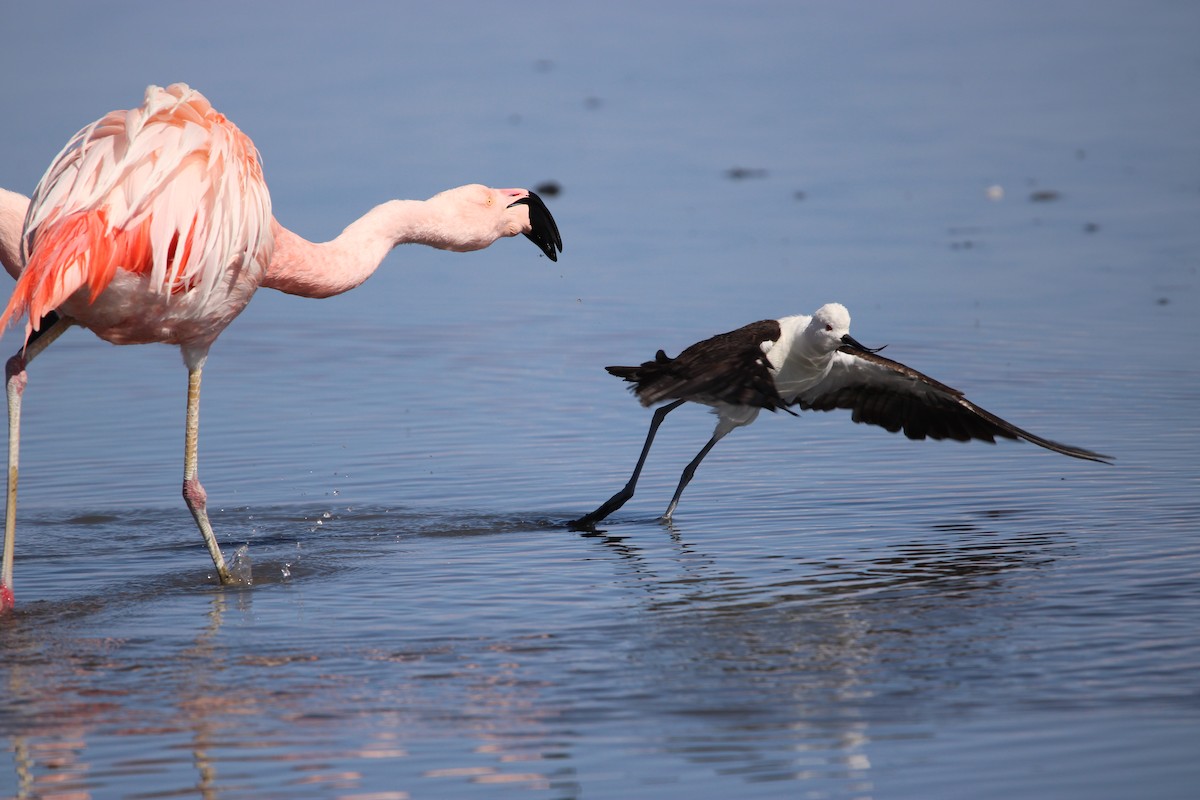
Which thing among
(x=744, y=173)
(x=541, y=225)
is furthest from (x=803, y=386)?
(x=744, y=173)

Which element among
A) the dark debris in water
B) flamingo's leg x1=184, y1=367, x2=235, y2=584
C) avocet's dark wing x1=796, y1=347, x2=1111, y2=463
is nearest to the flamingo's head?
flamingo's leg x1=184, y1=367, x2=235, y2=584

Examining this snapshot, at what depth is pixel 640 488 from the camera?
9.45m

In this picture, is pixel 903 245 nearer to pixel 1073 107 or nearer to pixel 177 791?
pixel 1073 107

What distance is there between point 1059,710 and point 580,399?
5.75m

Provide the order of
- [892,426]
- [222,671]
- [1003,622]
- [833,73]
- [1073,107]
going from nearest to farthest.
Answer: [222,671], [1003,622], [892,426], [1073,107], [833,73]

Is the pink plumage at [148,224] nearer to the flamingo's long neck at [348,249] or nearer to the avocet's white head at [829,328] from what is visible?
the flamingo's long neck at [348,249]

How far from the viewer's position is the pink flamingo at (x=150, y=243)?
638 centimetres

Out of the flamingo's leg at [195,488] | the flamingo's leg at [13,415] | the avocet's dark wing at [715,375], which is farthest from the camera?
the avocet's dark wing at [715,375]

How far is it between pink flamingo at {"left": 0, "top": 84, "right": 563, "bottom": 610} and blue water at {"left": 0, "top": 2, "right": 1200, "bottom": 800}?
1.12 m

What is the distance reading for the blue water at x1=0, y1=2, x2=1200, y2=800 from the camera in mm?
5312

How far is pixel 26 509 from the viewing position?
28.2 feet

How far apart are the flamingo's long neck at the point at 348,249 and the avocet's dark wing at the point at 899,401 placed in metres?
2.61

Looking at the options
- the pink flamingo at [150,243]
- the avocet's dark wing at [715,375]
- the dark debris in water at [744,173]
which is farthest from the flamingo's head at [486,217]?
the dark debris in water at [744,173]

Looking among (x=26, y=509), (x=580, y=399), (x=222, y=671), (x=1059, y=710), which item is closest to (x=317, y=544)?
(x=26, y=509)
